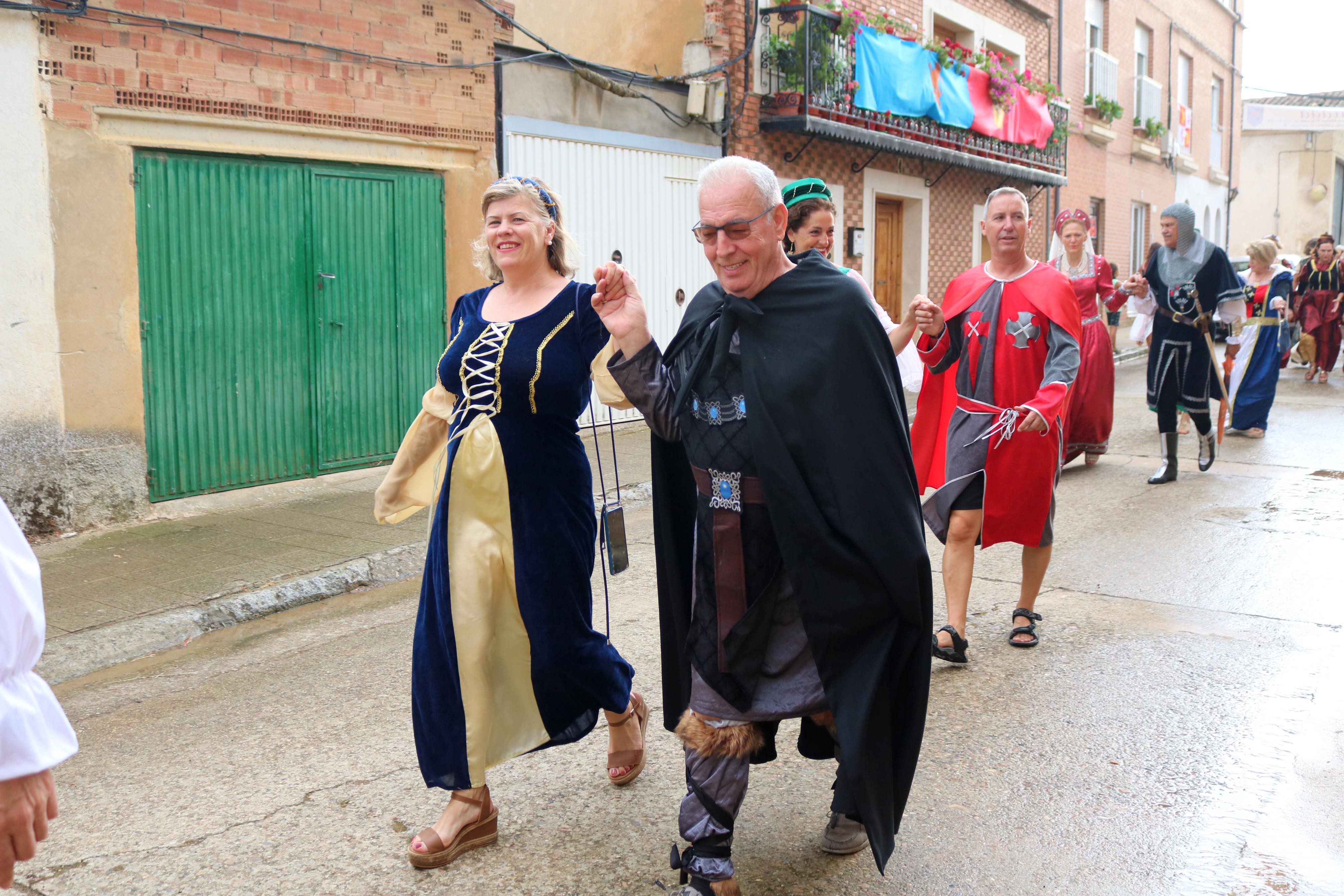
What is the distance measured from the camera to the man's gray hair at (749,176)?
279 cm

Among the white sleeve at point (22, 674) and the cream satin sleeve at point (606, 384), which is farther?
the cream satin sleeve at point (606, 384)

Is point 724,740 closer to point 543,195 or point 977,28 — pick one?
point 543,195

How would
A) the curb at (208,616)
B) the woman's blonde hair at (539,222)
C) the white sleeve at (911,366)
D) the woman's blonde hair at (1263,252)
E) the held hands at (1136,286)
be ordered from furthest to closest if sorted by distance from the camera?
the woman's blonde hair at (1263,252), the held hands at (1136,286), the curb at (208,616), the white sleeve at (911,366), the woman's blonde hair at (539,222)

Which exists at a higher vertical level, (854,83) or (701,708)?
(854,83)

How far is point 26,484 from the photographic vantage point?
22.8 ft

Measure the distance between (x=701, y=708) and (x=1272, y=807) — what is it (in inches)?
72.8

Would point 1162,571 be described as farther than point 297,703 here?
Yes

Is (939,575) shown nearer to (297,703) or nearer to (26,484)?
(297,703)

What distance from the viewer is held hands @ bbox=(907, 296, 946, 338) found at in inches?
161

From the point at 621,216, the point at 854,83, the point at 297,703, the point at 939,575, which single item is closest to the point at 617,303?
the point at 297,703

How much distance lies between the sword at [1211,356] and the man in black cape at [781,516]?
6.87 meters

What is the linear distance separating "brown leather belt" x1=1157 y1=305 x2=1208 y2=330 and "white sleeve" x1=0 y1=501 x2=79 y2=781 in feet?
29.0

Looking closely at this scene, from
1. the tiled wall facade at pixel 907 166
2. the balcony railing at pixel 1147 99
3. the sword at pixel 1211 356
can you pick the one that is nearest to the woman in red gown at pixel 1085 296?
the sword at pixel 1211 356

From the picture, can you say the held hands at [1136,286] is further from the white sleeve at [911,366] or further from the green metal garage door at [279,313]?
the green metal garage door at [279,313]
